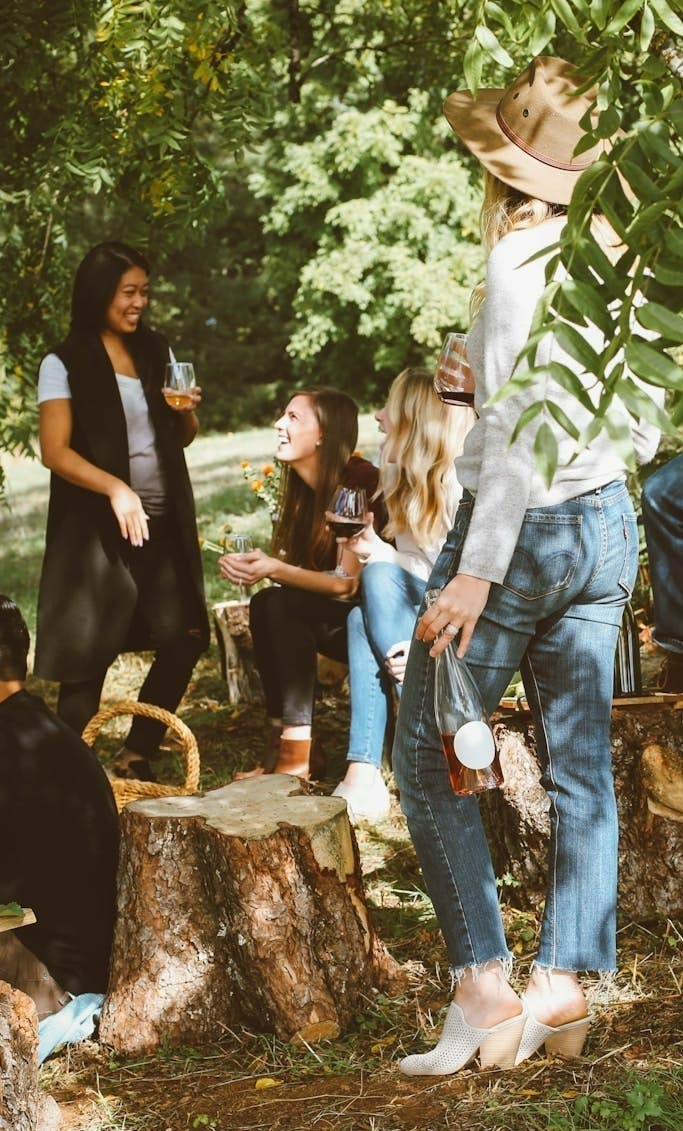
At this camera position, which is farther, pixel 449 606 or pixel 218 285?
pixel 218 285

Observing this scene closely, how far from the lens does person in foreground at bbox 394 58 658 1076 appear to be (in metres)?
2.33

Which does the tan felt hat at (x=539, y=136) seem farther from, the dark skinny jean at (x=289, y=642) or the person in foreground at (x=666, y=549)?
the dark skinny jean at (x=289, y=642)

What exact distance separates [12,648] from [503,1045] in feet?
5.09

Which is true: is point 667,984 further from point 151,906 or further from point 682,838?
point 151,906

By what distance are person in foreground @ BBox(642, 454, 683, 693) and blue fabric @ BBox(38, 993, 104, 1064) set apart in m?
1.84

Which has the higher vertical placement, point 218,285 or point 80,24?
point 218,285

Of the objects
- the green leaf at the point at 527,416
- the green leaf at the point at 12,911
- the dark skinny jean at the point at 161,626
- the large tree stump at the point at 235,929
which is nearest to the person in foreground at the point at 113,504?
the dark skinny jean at the point at 161,626

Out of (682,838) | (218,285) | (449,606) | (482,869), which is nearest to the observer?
(449,606)

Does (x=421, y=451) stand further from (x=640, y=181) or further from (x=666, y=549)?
(x=640, y=181)

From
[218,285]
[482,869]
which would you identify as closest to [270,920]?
[482,869]

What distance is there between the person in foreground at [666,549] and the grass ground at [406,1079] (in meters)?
0.85

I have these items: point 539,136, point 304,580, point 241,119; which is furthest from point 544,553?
point 241,119

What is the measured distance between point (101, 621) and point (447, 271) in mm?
17861

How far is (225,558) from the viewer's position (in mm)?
4301
